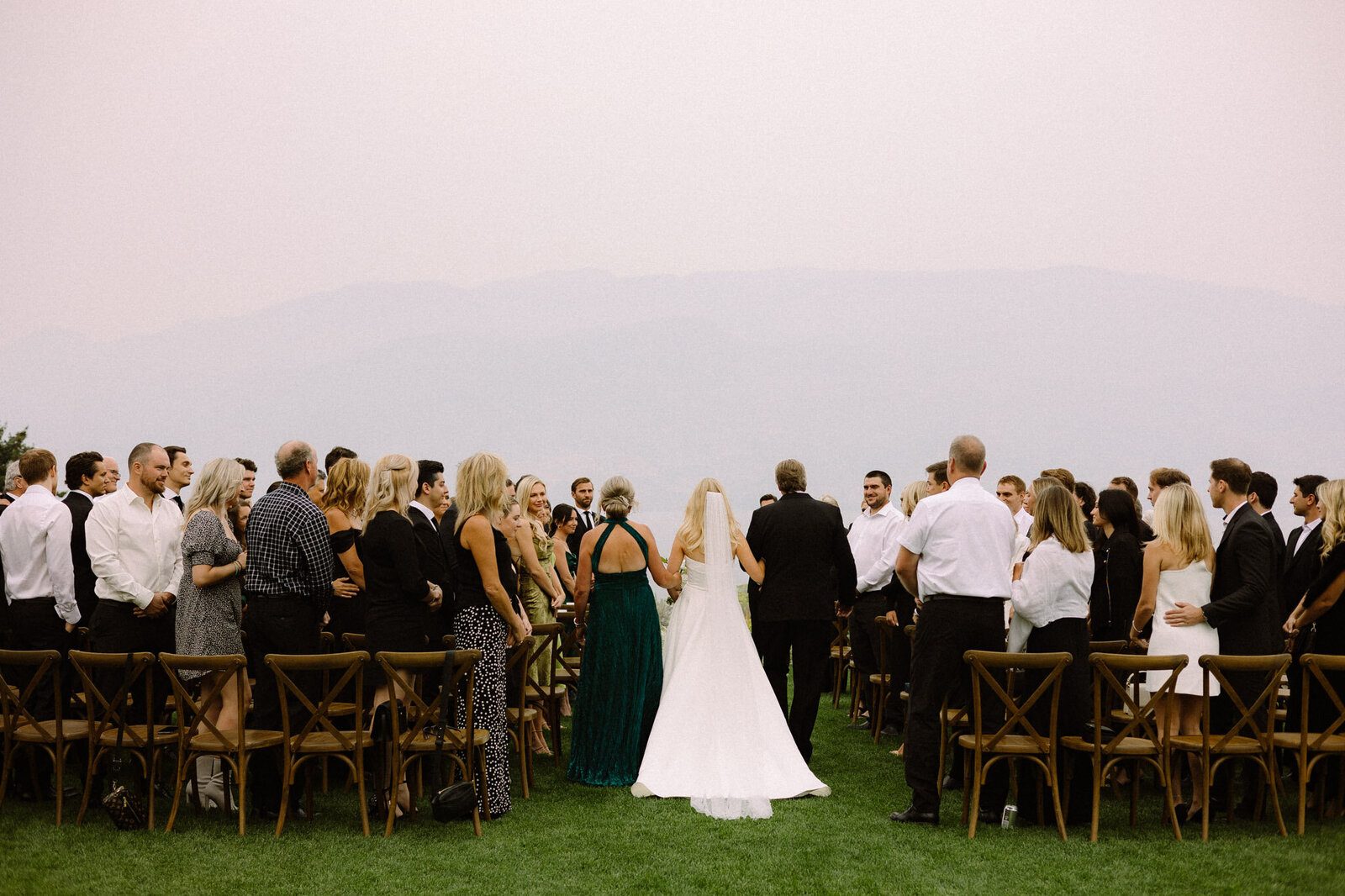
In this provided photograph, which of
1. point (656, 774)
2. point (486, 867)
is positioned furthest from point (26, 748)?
point (656, 774)

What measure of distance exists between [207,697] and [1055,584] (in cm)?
406

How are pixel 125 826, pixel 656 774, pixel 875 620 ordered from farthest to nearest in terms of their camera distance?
pixel 875 620
pixel 656 774
pixel 125 826

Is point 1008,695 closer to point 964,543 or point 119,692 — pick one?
point 964,543

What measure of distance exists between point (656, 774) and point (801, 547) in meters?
1.60

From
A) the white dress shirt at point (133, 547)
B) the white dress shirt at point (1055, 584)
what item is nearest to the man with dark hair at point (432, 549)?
the white dress shirt at point (133, 547)

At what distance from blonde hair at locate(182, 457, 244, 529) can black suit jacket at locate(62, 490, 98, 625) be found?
1.07 metres

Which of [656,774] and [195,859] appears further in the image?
[656,774]

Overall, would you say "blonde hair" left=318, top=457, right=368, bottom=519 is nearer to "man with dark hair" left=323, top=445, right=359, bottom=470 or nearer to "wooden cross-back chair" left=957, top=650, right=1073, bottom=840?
"man with dark hair" left=323, top=445, right=359, bottom=470

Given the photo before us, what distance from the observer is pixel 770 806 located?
5.58 meters

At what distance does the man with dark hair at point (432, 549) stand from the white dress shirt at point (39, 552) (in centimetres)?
196

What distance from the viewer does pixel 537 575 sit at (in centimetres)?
634

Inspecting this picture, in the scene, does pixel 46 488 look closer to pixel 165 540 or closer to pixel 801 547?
pixel 165 540

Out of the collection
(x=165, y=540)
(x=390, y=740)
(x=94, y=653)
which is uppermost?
(x=165, y=540)

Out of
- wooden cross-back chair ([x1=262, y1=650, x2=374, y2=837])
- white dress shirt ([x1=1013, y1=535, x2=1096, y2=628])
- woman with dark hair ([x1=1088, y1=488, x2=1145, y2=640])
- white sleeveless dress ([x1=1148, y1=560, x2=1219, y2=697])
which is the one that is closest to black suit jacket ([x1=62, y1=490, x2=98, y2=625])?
wooden cross-back chair ([x1=262, y1=650, x2=374, y2=837])
